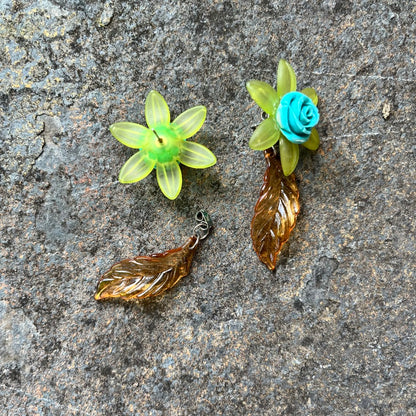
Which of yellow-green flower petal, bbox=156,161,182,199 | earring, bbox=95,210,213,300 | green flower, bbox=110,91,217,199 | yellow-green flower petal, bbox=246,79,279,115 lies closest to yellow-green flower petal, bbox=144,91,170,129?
green flower, bbox=110,91,217,199

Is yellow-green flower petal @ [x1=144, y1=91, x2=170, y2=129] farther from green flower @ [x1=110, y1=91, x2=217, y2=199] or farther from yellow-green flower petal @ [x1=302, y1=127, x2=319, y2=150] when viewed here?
yellow-green flower petal @ [x1=302, y1=127, x2=319, y2=150]

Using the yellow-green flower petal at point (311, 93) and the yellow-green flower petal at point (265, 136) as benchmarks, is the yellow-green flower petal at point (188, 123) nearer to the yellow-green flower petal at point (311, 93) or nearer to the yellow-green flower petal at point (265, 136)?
the yellow-green flower petal at point (265, 136)

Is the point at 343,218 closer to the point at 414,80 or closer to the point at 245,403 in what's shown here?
the point at 414,80

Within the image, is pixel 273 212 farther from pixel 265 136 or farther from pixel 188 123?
pixel 188 123

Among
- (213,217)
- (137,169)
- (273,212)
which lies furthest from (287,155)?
(137,169)

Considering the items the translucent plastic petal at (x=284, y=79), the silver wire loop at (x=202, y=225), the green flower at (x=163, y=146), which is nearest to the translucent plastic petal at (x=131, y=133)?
the green flower at (x=163, y=146)

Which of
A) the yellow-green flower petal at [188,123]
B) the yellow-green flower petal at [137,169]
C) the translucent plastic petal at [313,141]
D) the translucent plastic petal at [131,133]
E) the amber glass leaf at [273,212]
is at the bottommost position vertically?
the amber glass leaf at [273,212]

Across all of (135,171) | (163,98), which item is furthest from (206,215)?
(163,98)
